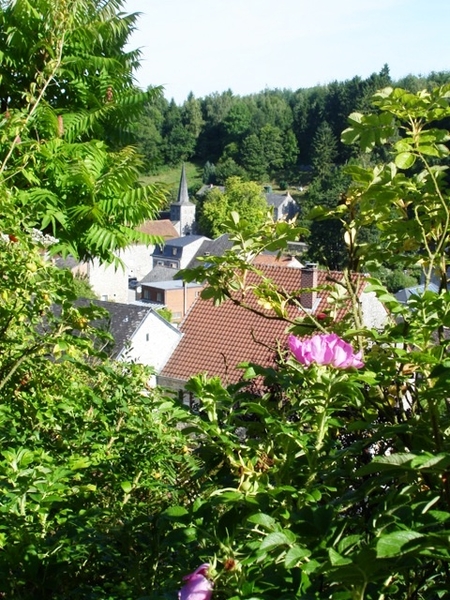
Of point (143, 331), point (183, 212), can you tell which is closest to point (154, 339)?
point (143, 331)

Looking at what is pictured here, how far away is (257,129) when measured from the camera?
9988cm

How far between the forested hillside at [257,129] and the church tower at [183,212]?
9.71 meters

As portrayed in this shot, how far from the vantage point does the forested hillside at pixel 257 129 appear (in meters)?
92.0

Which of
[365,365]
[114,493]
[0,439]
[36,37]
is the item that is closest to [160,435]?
[114,493]

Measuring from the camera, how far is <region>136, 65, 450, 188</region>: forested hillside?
92.0 m

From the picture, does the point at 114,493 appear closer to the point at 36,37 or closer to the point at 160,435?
the point at 160,435

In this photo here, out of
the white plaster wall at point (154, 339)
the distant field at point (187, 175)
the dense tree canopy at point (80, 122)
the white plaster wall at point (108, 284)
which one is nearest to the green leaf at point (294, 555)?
the dense tree canopy at point (80, 122)

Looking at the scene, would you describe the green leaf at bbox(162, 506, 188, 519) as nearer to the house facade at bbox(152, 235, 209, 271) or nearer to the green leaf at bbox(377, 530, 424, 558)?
the green leaf at bbox(377, 530, 424, 558)

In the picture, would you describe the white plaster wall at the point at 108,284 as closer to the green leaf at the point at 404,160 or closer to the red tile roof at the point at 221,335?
the red tile roof at the point at 221,335

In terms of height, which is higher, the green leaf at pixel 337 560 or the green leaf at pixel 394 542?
the green leaf at pixel 394 542

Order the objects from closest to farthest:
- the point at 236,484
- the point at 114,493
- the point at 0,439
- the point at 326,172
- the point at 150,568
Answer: the point at 236,484
the point at 150,568
the point at 0,439
the point at 114,493
the point at 326,172

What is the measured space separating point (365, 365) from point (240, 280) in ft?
1.45

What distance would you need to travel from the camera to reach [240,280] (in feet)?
6.09

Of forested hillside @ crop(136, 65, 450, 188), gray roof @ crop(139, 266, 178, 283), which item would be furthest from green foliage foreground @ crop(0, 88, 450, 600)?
forested hillside @ crop(136, 65, 450, 188)
